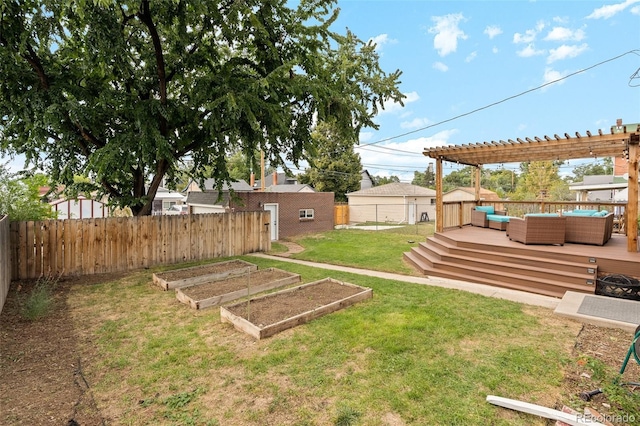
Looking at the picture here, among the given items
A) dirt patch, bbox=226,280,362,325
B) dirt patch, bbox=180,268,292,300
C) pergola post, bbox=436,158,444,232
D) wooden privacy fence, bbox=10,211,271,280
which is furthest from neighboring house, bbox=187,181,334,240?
dirt patch, bbox=226,280,362,325

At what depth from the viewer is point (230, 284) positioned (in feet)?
21.4

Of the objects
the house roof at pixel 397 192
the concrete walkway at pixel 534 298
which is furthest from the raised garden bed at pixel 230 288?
the house roof at pixel 397 192

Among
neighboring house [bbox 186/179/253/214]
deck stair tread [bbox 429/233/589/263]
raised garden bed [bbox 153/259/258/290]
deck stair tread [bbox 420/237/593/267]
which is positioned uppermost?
neighboring house [bbox 186/179/253/214]

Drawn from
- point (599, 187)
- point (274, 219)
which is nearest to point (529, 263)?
point (274, 219)

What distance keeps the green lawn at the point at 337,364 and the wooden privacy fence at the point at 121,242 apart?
9.85ft

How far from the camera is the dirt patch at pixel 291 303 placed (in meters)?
4.63

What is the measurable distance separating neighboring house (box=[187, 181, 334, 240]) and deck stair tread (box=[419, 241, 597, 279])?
8917 mm

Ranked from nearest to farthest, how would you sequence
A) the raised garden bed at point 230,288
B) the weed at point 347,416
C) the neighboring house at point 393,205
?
1. the weed at point 347,416
2. the raised garden bed at point 230,288
3. the neighboring house at point 393,205

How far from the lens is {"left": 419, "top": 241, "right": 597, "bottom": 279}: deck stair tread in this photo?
6.11 metres

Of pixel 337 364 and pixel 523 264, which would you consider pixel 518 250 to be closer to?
pixel 523 264

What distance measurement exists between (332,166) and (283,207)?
15147 mm

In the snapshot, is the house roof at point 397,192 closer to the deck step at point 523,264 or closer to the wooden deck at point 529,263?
the wooden deck at point 529,263

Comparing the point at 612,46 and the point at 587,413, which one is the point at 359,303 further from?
the point at 612,46

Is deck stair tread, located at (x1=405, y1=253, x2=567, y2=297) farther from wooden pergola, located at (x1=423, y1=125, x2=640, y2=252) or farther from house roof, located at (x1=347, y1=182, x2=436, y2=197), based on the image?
house roof, located at (x1=347, y1=182, x2=436, y2=197)
